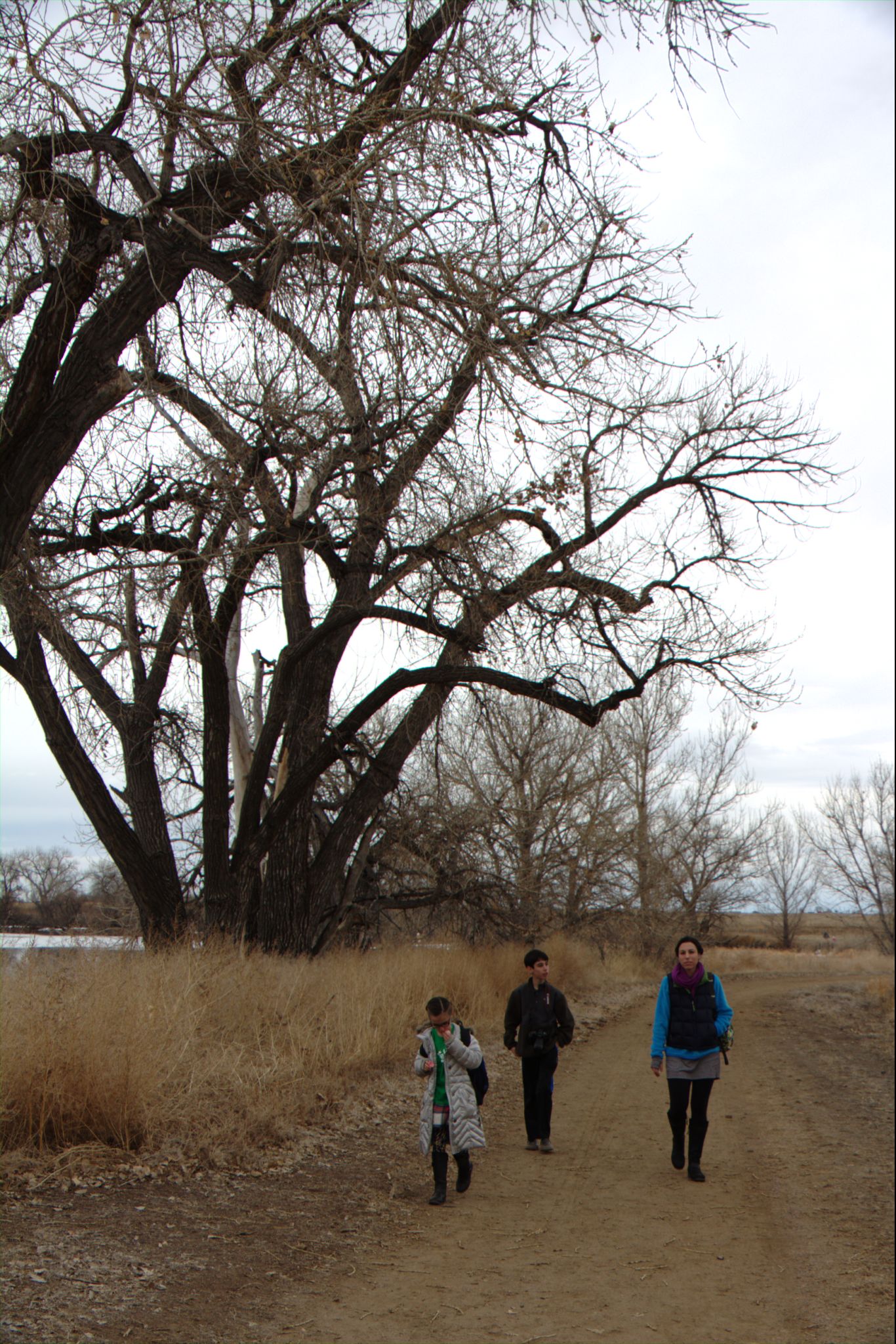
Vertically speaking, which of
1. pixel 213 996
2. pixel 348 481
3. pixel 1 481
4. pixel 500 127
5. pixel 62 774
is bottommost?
pixel 213 996

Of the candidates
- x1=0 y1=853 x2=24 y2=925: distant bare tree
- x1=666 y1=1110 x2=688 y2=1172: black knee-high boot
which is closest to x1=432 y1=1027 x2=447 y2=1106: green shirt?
x1=666 y1=1110 x2=688 y2=1172: black knee-high boot

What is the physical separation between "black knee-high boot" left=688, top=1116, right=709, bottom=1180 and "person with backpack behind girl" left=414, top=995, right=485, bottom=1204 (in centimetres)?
156

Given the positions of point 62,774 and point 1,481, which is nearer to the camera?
point 1,481

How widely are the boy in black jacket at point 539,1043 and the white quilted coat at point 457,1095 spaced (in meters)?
1.37

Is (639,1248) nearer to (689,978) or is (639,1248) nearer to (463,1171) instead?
(463,1171)

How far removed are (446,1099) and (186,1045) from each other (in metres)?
2.05

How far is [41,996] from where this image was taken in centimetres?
794

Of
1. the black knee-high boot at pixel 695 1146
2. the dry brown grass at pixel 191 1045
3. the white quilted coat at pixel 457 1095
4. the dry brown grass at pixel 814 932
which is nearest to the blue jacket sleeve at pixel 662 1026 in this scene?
the black knee-high boot at pixel 695 1146

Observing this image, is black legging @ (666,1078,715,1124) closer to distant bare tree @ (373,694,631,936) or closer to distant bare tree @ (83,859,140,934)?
distant bare tree @ (373,694,631,936)

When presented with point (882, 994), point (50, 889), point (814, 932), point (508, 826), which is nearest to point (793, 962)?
point (814, 932)

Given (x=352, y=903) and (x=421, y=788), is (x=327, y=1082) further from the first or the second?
(x=421, y=788)

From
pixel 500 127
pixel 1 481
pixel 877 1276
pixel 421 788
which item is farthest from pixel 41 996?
pixel 421 788

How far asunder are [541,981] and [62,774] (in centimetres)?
707

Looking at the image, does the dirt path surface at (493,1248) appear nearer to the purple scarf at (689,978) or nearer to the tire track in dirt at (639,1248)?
the tire track in dirt at (639,1248)
